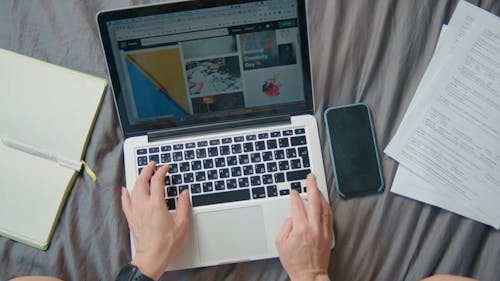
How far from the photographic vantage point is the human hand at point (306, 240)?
0.68m

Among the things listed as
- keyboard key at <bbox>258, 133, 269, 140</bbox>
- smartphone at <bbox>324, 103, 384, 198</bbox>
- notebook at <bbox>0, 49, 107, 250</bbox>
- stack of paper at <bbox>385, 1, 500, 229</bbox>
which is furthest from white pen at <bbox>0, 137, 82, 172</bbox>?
stack of paper at <bbox>385, 1, 500, 229</bbox>

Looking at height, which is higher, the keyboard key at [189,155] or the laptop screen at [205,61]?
the laptop screen at [205,61]

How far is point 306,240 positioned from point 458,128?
1.10 feet

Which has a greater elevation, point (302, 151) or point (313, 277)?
point (302, 151)

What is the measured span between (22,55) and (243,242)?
520 millimetres

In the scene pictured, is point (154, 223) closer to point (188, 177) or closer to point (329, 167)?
point (188, 177)

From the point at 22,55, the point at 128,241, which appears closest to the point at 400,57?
the point at 128,241

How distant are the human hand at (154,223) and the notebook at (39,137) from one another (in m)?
0.14

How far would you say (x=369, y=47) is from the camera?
2.59 feet

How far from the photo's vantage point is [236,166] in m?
0.73

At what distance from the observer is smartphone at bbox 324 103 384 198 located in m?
0.74

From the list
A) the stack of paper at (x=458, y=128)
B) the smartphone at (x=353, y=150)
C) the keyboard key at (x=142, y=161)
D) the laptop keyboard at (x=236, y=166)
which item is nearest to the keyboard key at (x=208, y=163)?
the laptop keyboard at (x=236, y=166)

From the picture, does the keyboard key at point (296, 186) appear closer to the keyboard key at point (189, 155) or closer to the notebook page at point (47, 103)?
the keyboard key at point (189, 155)

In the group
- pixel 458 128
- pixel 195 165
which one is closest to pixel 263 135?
pixel 195 165
